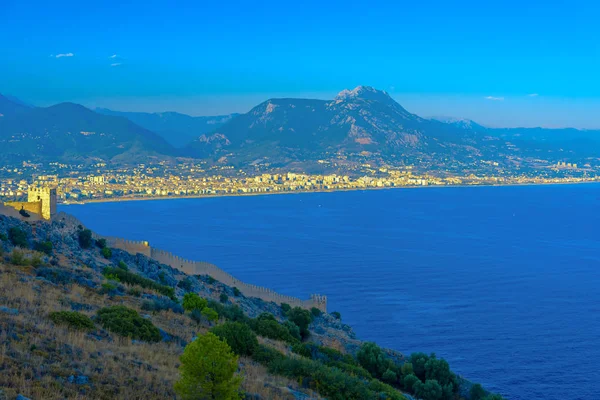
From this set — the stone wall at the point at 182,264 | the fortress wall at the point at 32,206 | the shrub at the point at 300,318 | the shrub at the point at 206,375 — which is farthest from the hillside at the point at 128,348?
the stone wall at the point at 182,264

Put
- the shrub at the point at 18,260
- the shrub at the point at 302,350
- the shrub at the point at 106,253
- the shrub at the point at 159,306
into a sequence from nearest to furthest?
the shrub at the point at 159,306 → the shrub at the point at 302,350 → the shrub at the point at 18,260 → the shrub at the point at 106,253

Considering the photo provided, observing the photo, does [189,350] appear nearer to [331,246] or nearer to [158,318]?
[158,318]

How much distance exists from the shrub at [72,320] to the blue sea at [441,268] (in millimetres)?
24185

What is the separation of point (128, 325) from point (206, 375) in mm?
4953

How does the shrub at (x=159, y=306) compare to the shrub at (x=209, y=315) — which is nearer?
the shrub at (x=159, y=306)

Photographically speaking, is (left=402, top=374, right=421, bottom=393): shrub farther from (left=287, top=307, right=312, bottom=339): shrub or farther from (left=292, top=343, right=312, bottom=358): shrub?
(left=287, top=307, right=312, bottom=339): shrub

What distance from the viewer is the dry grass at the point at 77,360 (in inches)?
405

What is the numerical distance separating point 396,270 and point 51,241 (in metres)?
42.0

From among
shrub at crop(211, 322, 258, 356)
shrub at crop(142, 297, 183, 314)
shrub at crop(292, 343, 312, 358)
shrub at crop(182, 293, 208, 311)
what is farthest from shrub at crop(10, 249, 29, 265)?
shrub at crop(292, 343, 312, 358)

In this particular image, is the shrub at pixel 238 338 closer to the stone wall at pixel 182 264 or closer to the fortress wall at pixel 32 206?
the stone wall at pixel 182 264

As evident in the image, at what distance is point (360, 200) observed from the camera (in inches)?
6442

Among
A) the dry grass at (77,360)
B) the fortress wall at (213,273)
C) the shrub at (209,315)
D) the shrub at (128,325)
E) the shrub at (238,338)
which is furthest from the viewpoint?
the fortress wall at (213,273)

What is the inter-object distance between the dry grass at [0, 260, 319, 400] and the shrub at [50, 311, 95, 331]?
0.68ft

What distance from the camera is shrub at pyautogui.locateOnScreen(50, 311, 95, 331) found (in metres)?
14.0
